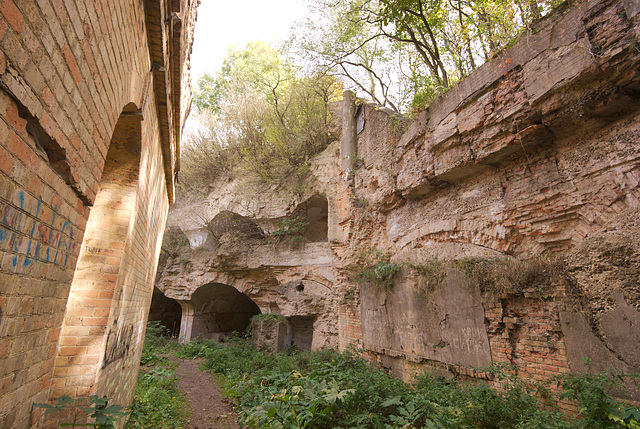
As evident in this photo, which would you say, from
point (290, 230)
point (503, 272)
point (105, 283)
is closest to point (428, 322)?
point (503, 272)

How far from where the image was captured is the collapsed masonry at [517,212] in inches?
150

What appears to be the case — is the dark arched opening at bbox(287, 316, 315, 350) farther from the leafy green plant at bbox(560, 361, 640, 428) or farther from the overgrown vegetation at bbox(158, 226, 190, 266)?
the leafy green plant at bbox(560, 361, 640, 428)

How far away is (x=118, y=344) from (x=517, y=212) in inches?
238

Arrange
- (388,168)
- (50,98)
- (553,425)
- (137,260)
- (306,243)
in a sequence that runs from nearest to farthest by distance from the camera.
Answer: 1. (50,98)
2. (553,425)
3. (137,260)
4. (388,168)
5. (306,243)

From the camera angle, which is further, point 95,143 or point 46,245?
point 95,143

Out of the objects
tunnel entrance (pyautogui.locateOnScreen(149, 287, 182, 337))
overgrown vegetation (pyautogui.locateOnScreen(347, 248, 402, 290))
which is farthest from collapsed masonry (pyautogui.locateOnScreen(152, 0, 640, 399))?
tunnel entrance (pyautogui.locateOnScreen(149, 287, 182, 337))

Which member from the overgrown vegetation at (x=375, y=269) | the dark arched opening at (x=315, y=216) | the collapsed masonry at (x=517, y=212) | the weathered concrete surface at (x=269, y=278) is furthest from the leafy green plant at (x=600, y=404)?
the dark arched opening at (x=315, y=216)

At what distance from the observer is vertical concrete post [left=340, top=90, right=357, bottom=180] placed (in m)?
10.4

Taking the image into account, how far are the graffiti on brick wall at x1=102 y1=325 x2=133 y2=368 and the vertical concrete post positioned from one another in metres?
7.92

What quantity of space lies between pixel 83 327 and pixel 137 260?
1.28m

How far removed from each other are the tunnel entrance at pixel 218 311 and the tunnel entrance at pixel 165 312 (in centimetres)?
302

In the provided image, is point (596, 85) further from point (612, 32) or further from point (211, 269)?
point (211, 269)

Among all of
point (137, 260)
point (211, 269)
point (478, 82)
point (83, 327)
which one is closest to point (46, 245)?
point (83, 327)

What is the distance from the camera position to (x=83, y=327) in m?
Result: 2.34
